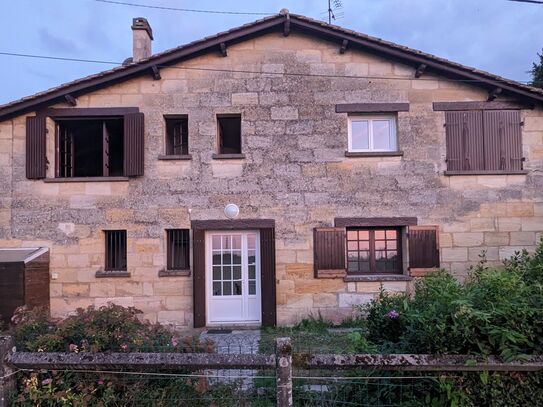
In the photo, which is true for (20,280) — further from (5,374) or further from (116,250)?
(5,374)

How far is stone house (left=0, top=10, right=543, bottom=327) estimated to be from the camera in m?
10.1

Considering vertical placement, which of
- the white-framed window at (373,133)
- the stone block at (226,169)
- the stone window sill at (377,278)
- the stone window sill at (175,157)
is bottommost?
the stone window sill at (377,278)

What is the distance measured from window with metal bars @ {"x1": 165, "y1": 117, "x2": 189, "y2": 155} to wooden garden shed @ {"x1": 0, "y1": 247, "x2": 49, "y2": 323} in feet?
11.9

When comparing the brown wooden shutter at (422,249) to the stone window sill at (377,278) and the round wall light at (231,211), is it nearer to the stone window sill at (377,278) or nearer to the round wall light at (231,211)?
the stone window sill at (377,278)

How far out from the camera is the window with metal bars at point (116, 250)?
33.9ft

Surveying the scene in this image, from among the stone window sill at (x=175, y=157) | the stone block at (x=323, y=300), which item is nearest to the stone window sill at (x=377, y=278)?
the stone block at (x=323, y=300)

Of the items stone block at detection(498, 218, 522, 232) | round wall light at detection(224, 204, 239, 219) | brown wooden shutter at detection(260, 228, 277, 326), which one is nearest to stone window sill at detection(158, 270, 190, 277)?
round wall light at detection(224, 204, 239, 219)

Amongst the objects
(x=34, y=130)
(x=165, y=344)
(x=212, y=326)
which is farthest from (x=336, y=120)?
(x=165, y=344)

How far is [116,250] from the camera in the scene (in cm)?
1039

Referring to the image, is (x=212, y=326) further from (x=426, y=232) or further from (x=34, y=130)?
(x=34, y=130)

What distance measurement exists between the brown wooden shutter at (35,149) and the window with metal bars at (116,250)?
6.47 feet

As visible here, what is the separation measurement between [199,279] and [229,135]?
3345 millimetres

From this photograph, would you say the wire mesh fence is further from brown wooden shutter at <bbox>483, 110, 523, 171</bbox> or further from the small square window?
brown wooden shutter at <bbox>483, 110, 523, 171</bbox>

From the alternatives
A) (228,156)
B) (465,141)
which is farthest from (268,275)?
(465,141)
